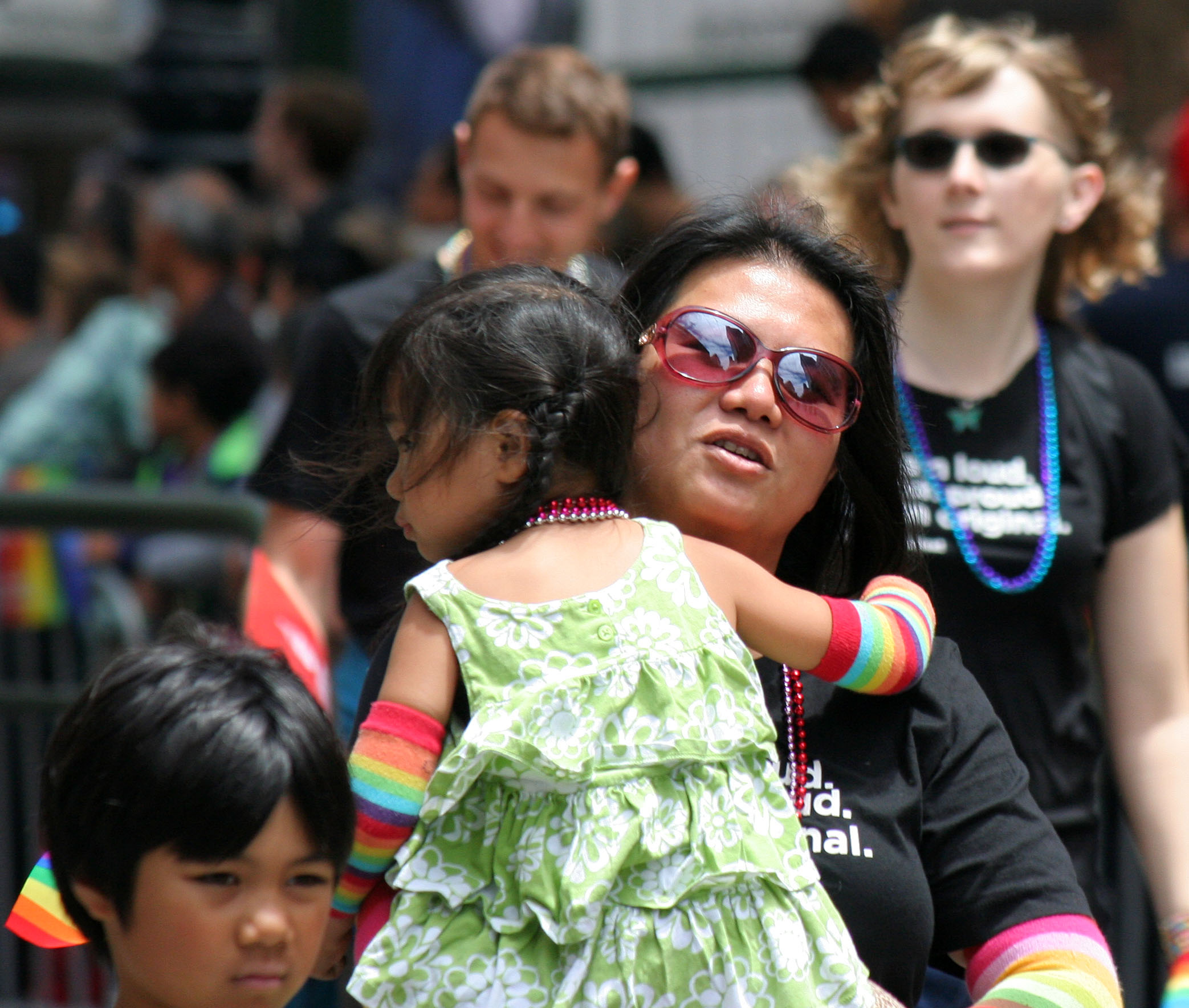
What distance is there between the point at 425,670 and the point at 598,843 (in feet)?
0.82

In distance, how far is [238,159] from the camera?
32.2 feet

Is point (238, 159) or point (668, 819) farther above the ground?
point (668, 819)

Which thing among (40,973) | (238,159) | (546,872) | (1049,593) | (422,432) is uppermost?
(422,432)

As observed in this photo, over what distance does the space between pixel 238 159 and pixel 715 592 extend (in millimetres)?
8543

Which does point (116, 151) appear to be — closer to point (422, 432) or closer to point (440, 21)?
point (440, 21)

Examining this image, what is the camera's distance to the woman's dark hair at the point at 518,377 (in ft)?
5.97

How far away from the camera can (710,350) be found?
6.79 feet

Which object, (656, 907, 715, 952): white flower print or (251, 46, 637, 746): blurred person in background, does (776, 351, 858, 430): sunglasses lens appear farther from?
(251, 46, 637, 746): blurred person in background

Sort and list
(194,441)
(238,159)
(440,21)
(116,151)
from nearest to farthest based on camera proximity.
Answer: (194,441)
(440,21)
(238,159)
(116,151)

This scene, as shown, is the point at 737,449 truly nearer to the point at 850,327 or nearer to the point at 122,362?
the point at 850,327

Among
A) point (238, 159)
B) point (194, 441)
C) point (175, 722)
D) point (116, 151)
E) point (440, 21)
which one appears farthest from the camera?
point (116, 151)

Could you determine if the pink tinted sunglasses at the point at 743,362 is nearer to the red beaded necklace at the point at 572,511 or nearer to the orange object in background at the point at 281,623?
the red beaded necklace at the point at 572,511

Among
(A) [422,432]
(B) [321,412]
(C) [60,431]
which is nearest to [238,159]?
(C) [60,431]

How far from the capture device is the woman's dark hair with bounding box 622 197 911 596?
2.21 m
